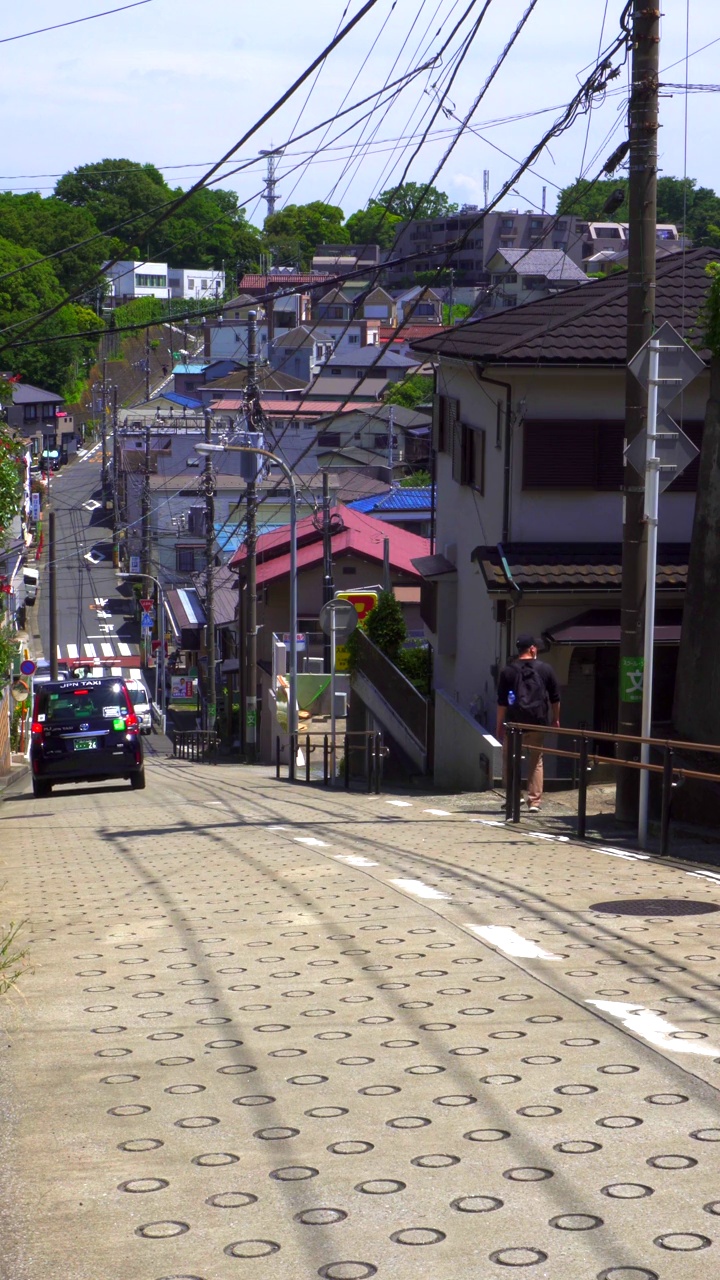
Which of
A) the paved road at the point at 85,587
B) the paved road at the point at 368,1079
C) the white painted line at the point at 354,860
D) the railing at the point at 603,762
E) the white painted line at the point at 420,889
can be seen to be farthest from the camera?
the paved road at the point at 85,587

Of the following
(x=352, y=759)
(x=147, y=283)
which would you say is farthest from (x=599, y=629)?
(x=147, y=283)

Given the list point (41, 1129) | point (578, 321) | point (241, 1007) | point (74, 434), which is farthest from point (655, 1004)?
point (74, 434)

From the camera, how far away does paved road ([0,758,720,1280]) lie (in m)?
3.73

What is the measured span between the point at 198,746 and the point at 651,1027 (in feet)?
138

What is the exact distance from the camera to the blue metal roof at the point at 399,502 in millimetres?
52094

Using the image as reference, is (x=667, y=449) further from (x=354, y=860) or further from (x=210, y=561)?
(x=210, y=561)

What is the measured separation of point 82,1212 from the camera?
3.96 m

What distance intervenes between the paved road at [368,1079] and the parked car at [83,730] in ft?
38.7

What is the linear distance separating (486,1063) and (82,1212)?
1.78 meters

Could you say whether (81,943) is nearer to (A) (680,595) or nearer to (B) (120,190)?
(A) (680,595)

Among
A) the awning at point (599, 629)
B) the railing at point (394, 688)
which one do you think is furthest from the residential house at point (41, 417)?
the awning at point (599, 629)

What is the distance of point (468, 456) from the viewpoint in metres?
21.5

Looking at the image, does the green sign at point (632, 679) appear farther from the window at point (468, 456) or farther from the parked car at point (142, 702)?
the parked car at point (142, 702)

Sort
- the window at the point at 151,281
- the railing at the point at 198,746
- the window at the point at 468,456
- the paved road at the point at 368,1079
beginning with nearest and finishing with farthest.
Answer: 1. the paved road at the point at 368,1079
2. the window at the point at 468,456
3. the railing at the point at 198,746
4. the window at the point at 151,281
